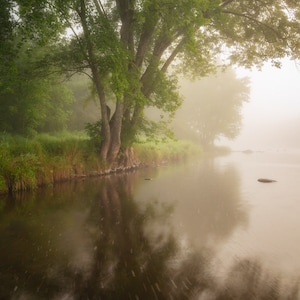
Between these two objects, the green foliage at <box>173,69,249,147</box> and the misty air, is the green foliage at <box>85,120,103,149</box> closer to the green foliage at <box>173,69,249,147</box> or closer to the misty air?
the misty air

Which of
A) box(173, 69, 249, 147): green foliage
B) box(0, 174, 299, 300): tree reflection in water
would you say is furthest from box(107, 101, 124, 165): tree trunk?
box(173, 69, 249, 147): green foliage

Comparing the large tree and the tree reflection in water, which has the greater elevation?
the large tree

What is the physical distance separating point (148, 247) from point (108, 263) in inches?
43.6

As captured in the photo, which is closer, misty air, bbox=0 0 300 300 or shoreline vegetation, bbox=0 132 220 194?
misty air, bbox=0 0 300 300

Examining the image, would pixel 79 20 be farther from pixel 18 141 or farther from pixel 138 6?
pixel 18 141

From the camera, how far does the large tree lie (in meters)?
11.8

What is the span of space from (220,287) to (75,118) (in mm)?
26645

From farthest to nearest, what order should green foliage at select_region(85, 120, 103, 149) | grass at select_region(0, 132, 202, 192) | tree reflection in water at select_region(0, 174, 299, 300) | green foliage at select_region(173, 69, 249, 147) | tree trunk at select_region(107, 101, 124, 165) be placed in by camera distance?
green foliage at select_region(173, 69, 249, 147)
green foliage at select_region(85, 120, 103, 149)
tree trunk at select_region(107, 101, 124, 165)
grass at select_region(0, 132, 202, 192)
tree reflection in water at select_region(0, 174, 299, 300)

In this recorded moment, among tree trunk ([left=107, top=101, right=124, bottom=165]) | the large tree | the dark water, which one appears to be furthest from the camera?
tree trunk ([left=107, top=101, right=124, bottom=165])

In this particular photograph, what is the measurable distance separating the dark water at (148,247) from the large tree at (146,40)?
6.09 m

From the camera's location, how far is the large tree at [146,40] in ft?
38.8

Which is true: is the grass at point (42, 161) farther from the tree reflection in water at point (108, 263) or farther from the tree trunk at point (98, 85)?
the tree reflection in water at point (108, 263)

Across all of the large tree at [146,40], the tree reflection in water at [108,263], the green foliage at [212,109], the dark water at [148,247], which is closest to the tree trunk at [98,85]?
the large tree at [146,40]

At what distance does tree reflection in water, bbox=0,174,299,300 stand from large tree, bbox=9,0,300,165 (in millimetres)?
6921
